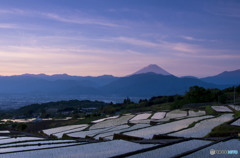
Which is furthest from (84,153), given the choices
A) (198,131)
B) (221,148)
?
(198,131)

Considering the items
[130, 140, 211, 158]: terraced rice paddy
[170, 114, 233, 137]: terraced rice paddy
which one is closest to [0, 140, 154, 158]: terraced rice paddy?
[130, 140, 211, 158]: terraced rice paddy

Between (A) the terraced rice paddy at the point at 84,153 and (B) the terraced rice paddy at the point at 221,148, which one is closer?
(B) the terraced rice paddy at the point at 221,148

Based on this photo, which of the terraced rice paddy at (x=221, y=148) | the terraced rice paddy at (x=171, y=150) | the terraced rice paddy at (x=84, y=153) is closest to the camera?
the terraced rice paddy at (x=221, y=148)

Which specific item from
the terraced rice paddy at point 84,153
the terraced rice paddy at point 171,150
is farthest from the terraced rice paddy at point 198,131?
the terraced rice paddy at point 84,153

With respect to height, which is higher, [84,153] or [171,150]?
[171,150]

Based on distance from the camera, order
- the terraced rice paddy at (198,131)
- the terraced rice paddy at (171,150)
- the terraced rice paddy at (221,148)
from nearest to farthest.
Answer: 1. the terraced rice paddy at (221,148)
2. the terraced rice paddy at (171,150)
3. the terraced rice paddy at (198,131)

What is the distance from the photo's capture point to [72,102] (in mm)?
127125

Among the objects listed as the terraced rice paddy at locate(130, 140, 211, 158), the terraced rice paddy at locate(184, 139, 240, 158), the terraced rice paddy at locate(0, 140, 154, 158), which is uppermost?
the terraced rice paddy at locate(184, 139, 240, 158)

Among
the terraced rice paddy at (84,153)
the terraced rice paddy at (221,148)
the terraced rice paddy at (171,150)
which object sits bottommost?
the terraced rice paddy at (84,153)

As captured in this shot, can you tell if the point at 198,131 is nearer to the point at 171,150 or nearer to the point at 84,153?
the point at 171,150

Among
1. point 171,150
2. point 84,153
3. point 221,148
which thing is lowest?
point 84,153

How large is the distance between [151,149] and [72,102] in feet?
393

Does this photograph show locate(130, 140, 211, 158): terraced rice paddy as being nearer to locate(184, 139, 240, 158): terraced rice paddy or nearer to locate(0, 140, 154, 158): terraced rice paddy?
locate(184, 139, 240, 158): terraced rice paddy

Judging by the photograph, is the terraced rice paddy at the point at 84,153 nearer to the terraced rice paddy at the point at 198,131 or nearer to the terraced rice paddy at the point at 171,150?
the terraced rice paddy at the point at 171,150
